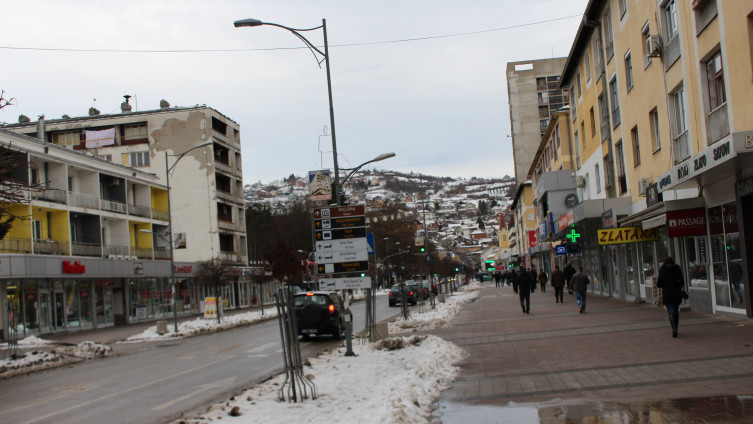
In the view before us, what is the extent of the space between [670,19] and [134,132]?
179 feet

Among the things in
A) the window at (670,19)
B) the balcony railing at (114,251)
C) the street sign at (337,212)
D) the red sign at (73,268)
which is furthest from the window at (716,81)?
the balcony railing at (114,251)

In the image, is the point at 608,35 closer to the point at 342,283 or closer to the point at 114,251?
the point at 342,283

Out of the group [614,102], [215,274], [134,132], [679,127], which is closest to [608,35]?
[614,102]

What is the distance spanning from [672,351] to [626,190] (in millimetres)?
→ 17040

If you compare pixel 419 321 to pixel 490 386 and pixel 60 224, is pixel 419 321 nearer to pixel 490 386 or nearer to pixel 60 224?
pixel 490 386

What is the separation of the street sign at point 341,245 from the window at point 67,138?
5486 cm

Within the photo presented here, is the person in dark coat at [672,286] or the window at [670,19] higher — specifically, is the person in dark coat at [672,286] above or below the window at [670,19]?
below

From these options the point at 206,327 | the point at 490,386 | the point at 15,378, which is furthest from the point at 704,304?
the point at 206,327

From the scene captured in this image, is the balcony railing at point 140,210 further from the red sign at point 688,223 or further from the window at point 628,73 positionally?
the red sign at point 688,223

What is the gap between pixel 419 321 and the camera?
2461 centimetres

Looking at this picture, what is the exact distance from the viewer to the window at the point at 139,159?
6368 cm

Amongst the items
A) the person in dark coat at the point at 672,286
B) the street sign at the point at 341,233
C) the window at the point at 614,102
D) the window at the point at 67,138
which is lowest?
the person in dark coat at the point at 672,286

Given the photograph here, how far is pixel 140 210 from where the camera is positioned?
48969 millimetres

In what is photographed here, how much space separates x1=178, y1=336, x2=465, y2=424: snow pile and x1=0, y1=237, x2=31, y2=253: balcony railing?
26018 millimetres
